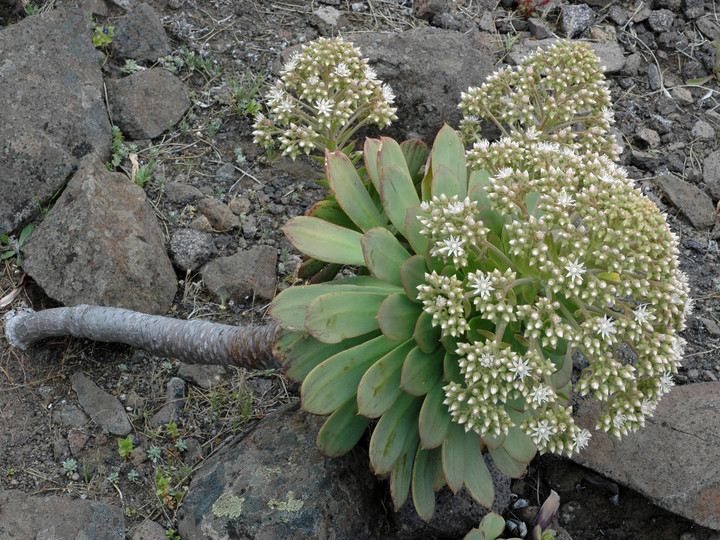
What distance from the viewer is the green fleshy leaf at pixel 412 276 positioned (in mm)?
2594

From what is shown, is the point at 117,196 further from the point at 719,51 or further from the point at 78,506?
the point at 719,51

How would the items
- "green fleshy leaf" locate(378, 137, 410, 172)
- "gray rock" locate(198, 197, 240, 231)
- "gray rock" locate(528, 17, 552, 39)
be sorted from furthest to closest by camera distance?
"gray rock" locate(528, 17, 552, 39) → "gray rock" locate(198, 197, 240, 231) → "green fleshy leaf" locate(378, 137, 410, 172)

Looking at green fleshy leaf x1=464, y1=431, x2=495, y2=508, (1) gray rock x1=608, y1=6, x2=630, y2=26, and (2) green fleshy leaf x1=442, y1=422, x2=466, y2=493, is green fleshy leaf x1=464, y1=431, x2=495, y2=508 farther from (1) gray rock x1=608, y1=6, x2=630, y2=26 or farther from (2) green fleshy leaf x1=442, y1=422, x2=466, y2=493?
(1) gray rock x1=608, y1=6, x2=630, y2=26

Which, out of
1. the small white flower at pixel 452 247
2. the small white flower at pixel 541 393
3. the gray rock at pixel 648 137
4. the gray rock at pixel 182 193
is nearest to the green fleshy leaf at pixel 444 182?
the small white flower at pixel 452 247

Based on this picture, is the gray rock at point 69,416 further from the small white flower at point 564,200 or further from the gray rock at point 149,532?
the small white flower at point 564,200

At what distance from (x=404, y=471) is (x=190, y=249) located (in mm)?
1745

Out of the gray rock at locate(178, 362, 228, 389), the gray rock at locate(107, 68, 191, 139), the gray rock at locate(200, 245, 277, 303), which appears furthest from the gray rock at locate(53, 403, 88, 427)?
the gray rock at locate(107, 68, 191, 139)

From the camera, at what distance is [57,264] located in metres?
3.47

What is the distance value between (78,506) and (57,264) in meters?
1.23

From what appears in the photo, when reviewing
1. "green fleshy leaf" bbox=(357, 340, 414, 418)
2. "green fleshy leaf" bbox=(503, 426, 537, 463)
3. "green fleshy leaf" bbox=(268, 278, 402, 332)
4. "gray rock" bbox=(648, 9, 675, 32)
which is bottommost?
"green fleshy leaf" bbox=(503, 426, 537, 463)

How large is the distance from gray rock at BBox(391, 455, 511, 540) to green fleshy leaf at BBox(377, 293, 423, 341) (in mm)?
851

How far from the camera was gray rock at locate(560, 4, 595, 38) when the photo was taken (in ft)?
16.8

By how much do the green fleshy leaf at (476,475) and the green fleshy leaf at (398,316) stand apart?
1.62 ft

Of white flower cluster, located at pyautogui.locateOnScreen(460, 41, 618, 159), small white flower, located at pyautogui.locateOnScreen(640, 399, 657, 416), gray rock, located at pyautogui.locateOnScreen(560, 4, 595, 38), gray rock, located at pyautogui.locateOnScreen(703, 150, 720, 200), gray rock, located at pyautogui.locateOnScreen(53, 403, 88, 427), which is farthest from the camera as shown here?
gray rock, located at pyautogui.locateOnScreen(560, 4, 595, 38)
